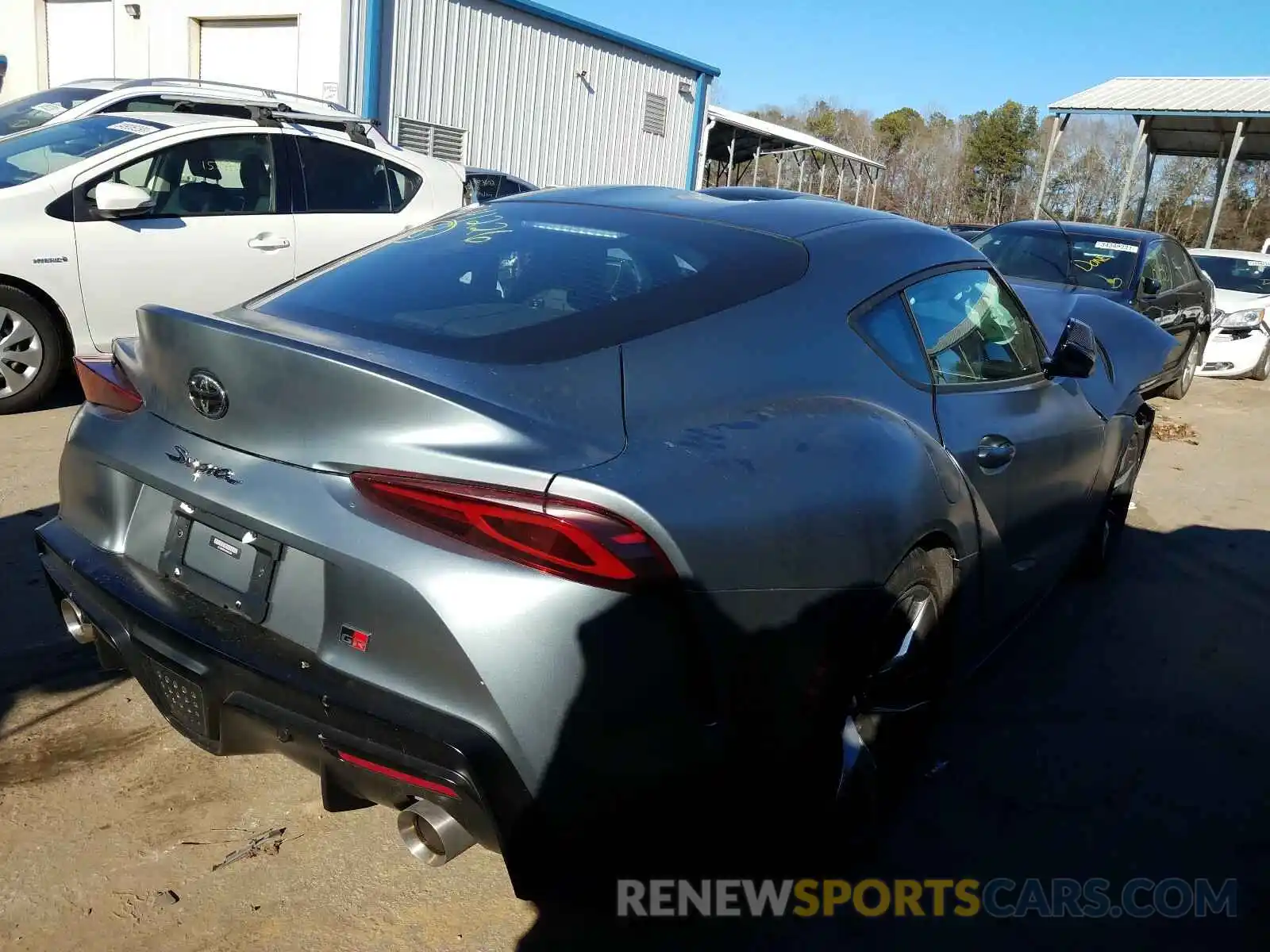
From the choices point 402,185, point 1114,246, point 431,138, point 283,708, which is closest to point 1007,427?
point 283,708

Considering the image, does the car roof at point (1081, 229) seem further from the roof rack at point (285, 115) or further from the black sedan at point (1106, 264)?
the roof rack at point (285, 115)

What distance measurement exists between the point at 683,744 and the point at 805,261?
53.1 inches

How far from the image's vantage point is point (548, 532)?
1863mm

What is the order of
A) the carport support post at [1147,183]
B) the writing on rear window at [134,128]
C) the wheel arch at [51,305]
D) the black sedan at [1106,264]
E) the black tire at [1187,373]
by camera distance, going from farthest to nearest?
the carport support post at [1147,183]
the black tire at [1187,373]
the black sedan at [1106,264]
the writing on rear window at [134,128]
the wheel arch at [51,305]

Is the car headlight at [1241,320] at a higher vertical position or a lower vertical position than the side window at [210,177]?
lower

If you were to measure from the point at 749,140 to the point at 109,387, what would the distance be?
28.0m

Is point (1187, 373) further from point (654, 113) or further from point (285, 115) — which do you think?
point (654, 113)

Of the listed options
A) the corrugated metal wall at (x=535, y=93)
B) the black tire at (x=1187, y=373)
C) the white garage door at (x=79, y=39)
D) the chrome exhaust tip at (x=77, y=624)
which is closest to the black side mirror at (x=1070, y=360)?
the chrome exhaust tip at (x=77, y=624)

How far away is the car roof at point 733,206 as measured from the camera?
301 cm

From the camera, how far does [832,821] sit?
104 inches

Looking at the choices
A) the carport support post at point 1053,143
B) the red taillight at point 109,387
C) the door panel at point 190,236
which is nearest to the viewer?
the red taillight at point 109,387

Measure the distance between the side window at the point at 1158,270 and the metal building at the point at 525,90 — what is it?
28.0ft

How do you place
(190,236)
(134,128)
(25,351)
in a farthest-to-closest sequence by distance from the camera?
1. (134,128)
2. (190,236)
3. (25,351)

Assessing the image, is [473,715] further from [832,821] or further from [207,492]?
[832,821]
